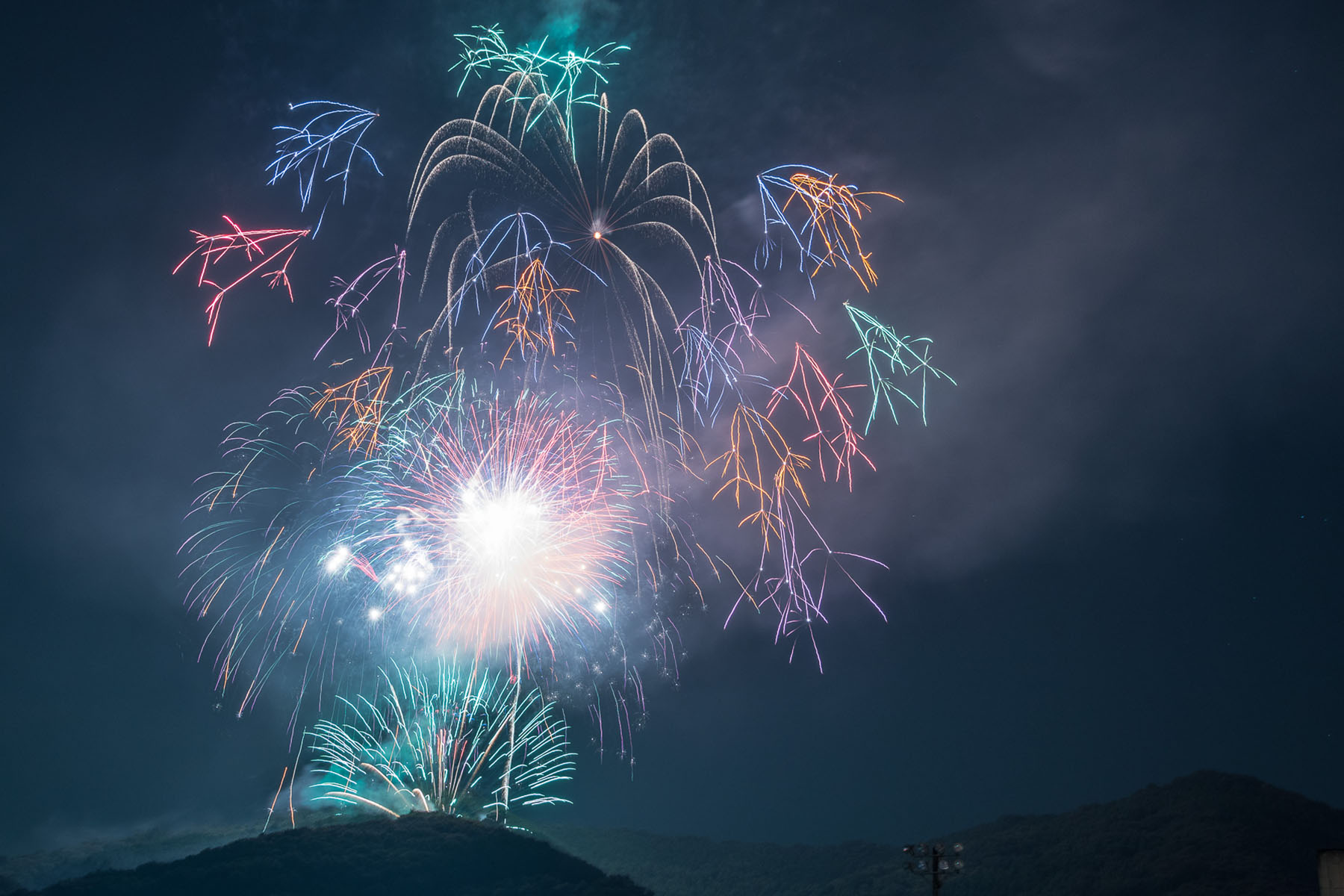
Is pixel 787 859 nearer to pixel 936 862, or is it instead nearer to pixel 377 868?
pixel 377 868

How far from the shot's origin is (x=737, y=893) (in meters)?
102

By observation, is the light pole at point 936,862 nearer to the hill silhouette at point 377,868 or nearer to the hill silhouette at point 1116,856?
the hill silhouette at point 377,868

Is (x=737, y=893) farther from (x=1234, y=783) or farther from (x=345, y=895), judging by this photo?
(x=345, y=895)

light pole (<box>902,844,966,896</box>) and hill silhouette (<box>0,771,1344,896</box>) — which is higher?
light pole (<box>902,844,966,896</box>)

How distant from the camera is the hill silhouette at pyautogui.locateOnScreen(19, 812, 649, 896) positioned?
48.2 meters

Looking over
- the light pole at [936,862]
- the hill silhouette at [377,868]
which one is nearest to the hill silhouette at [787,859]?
the hill silhouette at [377,868]

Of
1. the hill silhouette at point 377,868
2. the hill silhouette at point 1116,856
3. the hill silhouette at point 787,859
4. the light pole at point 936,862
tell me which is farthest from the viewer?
the hill silhouette at point 1116,856

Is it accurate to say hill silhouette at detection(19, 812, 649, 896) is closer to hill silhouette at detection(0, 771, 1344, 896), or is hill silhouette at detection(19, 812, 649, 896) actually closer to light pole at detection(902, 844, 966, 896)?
hill silhouette at detection(0, 771, 1344, 896)

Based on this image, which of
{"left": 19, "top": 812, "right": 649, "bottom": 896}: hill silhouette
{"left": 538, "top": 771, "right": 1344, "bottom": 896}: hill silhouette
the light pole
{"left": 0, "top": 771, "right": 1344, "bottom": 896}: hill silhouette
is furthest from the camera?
{"left": 538, "top": 771, "right": 1344, "bottom": 896}: hill silhouette

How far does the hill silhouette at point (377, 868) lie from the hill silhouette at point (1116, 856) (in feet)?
137

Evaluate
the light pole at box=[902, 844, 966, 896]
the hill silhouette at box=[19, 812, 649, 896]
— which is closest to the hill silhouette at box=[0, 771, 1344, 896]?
the hill silhouette at box=[19, 812, 649, 896]

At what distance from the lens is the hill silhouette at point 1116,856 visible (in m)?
73.6

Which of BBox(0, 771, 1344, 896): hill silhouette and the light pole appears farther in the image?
BBox(0, 771, 1344, 896): hill silhouette

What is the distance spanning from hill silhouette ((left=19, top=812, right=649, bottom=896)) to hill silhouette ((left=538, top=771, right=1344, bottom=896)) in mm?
41686
